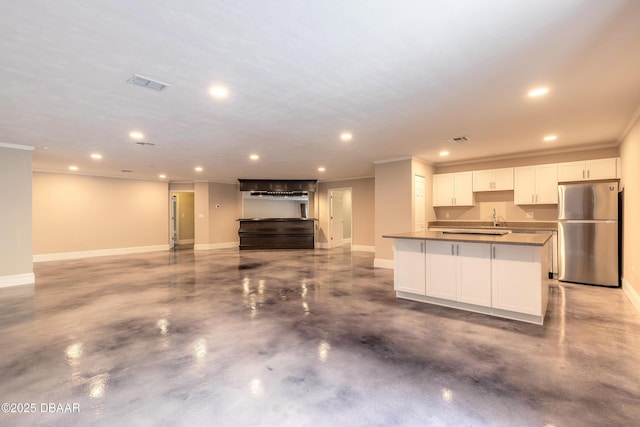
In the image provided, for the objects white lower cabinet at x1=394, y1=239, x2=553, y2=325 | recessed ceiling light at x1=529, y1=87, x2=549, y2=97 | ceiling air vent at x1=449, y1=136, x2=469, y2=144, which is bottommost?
white lower cabinet at x1=394, y1=239, x2=553, y2=325

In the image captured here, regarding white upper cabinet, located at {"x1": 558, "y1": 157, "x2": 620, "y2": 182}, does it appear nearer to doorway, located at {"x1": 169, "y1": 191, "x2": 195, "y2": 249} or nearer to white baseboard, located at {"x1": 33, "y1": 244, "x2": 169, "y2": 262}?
white baseboard, located at {"x1": 33, "y1": 244, "x2": 169, "y2": 262}

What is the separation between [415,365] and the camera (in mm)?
2426

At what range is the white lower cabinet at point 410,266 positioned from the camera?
161 inches

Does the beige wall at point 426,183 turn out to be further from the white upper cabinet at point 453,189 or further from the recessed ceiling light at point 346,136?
the recessed ceiling light at point 346,136

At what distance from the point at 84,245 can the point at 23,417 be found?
333 inches

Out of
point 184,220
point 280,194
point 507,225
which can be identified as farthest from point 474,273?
point 184,220

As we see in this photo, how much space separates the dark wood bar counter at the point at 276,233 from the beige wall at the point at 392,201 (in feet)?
12.7

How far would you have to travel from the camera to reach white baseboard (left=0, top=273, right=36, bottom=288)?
5.16m

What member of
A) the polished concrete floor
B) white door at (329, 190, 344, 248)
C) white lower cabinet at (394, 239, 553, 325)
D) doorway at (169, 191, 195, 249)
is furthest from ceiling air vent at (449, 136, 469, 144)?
doorway at (169, 191, 195, 249)

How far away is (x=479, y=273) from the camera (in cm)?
362

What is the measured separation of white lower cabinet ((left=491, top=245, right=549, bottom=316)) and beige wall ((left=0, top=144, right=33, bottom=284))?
7629mm

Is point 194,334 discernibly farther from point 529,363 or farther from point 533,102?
point 533,102

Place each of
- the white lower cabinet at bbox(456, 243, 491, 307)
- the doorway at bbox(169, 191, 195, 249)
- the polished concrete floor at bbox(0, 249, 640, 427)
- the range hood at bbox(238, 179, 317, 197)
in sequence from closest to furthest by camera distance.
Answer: the polished concrete floor at bbox(0, 249, 640, 427) → the white lower cabinet at bbox(456, 243, 491, 307) → the range hood at bbox(238, 179, 317, 197) → the doorway at bbox(169, 191, 195, 249)

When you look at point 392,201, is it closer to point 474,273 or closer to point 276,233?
point 474,273
